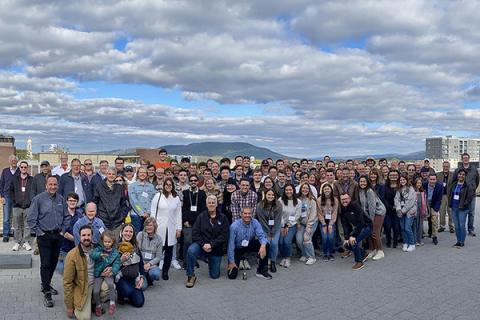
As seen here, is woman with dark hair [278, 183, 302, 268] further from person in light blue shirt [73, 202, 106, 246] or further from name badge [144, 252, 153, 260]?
person in light blue shirt [73, 202, 106, 246]

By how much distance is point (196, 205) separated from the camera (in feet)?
24.0

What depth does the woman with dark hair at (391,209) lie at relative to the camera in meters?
8.54

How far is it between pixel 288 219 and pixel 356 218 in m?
1.23

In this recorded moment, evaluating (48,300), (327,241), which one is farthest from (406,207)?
(48,300)

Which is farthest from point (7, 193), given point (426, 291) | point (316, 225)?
point (426, 291)

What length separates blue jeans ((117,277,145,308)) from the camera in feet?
17.4

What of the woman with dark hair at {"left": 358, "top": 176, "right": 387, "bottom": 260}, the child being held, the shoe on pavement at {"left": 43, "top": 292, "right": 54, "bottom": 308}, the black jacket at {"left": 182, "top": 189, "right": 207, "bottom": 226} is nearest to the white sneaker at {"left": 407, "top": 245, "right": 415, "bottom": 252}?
the woman with dark hair at {"left": 358, "top": 176, "right": 387, "bottom": 260}

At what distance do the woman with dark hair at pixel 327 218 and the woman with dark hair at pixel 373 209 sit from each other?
0.60 metres

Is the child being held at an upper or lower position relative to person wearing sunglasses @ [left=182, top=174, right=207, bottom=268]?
lower

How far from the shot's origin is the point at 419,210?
8711mm

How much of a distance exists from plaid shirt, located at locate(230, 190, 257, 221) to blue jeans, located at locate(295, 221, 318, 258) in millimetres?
1046

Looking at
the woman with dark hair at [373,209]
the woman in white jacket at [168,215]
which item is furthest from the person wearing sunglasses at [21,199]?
the woman with dark hair at [373,209]

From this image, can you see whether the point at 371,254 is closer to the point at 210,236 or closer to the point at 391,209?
the point at 391,209

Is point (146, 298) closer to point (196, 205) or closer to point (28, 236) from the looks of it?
point (196, 205)
